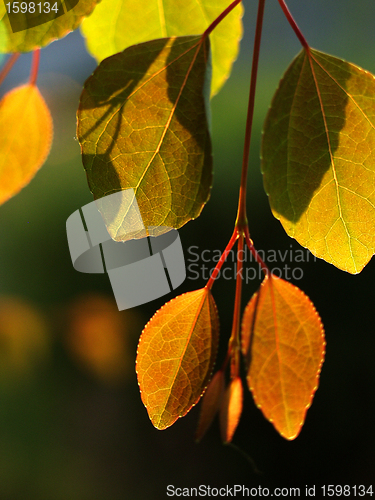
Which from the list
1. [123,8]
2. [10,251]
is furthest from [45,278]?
[123,8]

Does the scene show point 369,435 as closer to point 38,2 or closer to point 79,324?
point 79,324

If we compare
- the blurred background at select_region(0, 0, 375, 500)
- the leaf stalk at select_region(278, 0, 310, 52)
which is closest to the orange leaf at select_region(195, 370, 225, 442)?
the leaf stalk at select_region(278, 0, 310, 52)

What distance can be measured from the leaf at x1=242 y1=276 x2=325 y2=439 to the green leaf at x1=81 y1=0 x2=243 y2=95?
0.64ft

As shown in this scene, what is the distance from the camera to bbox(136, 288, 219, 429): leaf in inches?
9.2

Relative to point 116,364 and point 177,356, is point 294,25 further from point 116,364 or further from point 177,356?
point 116,364

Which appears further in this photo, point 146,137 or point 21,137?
point 21,137

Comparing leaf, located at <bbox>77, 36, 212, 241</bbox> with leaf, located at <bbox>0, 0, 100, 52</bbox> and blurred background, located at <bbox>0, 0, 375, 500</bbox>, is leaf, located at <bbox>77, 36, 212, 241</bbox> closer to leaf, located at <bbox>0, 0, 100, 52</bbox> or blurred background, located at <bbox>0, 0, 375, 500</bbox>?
leaf, located at <bbox>0, 0, 100, 52</bbox>

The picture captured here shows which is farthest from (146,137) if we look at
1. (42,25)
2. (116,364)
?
(116,364)

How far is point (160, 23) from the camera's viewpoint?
307 millimetres

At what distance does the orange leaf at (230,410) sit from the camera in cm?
22

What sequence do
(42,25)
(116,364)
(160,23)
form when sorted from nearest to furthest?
(42,25) < (160,23) < (116,364)

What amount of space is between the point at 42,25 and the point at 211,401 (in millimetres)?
210

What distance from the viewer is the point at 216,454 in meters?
1.82

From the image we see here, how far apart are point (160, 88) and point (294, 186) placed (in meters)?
0.09
